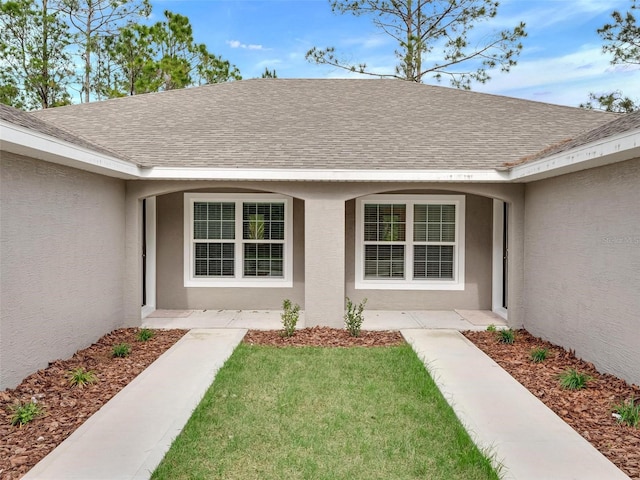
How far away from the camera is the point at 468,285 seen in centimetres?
1041

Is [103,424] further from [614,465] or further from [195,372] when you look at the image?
[614,465]

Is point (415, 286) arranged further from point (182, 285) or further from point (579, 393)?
point (182, 285)

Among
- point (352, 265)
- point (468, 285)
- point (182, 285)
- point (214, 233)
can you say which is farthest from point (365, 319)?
point (182, 285)

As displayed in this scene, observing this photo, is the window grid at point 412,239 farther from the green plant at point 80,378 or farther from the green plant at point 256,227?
the green plant at point 80,378

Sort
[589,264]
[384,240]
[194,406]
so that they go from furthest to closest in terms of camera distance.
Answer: [384,240] → [589,264] → [194,406]

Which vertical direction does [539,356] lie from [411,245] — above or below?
below

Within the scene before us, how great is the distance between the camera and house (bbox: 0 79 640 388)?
19.8ft

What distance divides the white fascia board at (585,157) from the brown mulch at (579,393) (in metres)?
2.79

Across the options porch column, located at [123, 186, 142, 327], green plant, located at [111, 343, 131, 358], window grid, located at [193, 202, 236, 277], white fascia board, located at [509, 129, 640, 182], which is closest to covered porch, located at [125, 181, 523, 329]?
window grid, located at [193, 202, 236, 277]

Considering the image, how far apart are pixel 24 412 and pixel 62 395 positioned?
770 millimetres

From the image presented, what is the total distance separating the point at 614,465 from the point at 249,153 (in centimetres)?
717

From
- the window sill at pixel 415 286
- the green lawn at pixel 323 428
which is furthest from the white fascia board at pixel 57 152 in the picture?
the window sill at pixel 415 286

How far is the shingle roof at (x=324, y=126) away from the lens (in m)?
8.80

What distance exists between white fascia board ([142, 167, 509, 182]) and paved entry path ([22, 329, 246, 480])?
311cm
